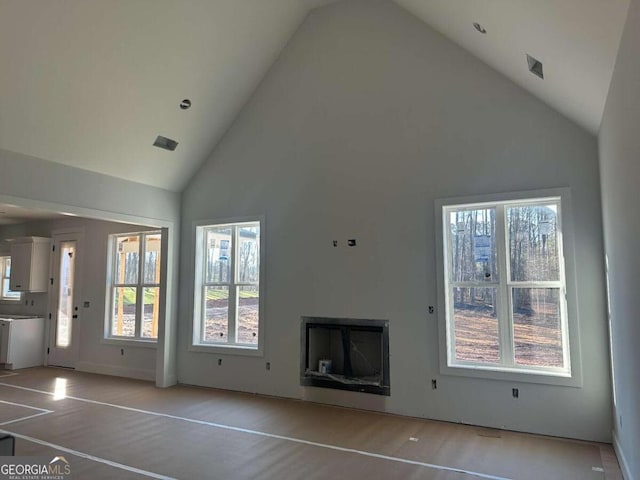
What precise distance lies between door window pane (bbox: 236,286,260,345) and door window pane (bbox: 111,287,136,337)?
2281 mm

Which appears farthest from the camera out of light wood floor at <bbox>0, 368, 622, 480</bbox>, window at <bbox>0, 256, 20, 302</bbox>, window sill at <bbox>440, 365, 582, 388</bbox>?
window at <bbox>0, 256, 20, 302</bbox>

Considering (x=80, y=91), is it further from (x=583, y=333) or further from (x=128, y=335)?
(x=583, y=333)

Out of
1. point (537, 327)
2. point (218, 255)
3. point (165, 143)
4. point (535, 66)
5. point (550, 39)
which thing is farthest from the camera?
point (218, 255)

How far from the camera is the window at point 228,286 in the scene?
6312 mm

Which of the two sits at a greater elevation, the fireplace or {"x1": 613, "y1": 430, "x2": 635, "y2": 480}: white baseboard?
the fireplace

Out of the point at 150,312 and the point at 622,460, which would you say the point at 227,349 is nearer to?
the point at 150,312

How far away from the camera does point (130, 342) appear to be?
732 centimetres

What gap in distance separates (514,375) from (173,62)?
5.16 meters

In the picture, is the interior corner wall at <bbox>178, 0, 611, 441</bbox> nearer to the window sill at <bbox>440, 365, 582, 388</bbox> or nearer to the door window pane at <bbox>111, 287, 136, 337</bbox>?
the window sill at <bbox>440, 365, 582, 388</bbox>

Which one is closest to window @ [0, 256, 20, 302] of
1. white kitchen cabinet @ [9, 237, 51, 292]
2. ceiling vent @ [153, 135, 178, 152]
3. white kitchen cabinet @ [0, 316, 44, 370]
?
white kitchen cabinet @ [9, 237, 51, 292]

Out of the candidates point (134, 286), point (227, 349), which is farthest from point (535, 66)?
point (134, 286)

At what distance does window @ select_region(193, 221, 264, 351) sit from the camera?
631 cm

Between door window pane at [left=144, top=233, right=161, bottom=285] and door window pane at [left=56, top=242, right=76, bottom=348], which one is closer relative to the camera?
door window pane at [left=144, top=233, right=161, bottom=285]

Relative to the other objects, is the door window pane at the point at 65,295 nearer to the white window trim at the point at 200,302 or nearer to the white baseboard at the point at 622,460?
the white window trim at the point at 200,302
